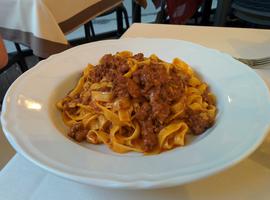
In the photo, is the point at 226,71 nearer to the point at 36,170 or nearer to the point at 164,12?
the point at 36,170

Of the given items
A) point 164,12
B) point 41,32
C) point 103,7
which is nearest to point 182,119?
point 41,32

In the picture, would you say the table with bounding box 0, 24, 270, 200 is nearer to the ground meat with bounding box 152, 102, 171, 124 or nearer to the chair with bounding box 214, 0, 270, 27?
the ground meat with bounding box 152, 102, 171, 124

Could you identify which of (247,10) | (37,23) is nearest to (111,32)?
(247,10)

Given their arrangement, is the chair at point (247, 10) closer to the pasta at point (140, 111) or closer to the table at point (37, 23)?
the table at point (37, 23)

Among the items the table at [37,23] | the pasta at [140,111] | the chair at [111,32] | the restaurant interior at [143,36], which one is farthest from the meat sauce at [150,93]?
the chair at [111,32]

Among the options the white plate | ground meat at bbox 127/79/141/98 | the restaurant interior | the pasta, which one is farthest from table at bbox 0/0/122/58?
ground meat at bbox 127/79/141/98

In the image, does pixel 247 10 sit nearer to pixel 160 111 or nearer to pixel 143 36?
pixel 143 36
